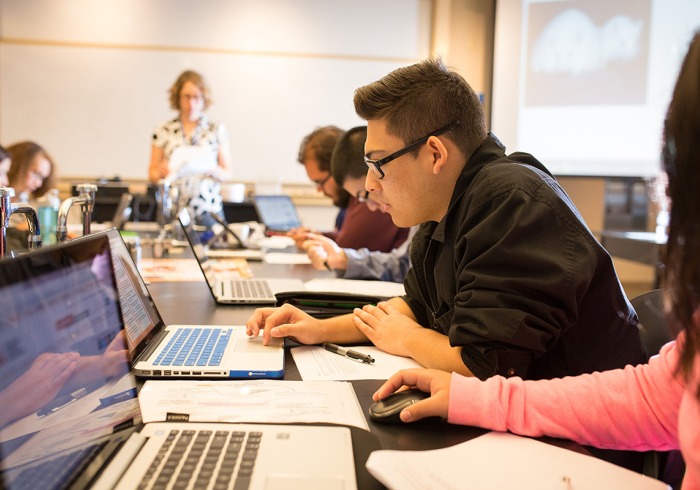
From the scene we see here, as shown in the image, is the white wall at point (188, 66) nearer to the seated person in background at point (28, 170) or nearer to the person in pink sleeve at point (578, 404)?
the seated person in background at point (28, 170)

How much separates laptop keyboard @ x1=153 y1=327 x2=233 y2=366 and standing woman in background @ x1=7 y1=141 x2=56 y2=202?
253 centimetres

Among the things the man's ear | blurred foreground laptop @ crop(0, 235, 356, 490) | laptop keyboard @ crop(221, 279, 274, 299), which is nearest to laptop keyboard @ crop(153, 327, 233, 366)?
blurred foreground laptop @ crop(0, 235, 356, 490)

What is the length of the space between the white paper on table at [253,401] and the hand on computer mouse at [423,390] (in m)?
0.05

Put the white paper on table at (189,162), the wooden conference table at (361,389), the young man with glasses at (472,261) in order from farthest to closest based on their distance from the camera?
the white paper on table at (189,162)
the young man with glasses at (472,261)
the wooden conference table at (361,389)

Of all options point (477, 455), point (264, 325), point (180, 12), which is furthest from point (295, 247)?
point (180, 12)

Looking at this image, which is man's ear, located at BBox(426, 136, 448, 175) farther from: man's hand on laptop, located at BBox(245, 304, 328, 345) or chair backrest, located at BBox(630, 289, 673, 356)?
chair backrest, located at BBox(630, 289, 673, 356)

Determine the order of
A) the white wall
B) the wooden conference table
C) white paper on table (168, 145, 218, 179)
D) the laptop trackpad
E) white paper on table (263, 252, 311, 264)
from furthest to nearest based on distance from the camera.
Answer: the white wall
white paper on table (168, 145, 218, 179)
white paper on table (263, 252, 311, 264)
the wooden conference table
the laptop trackpad

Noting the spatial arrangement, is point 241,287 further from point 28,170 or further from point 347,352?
point 28,170

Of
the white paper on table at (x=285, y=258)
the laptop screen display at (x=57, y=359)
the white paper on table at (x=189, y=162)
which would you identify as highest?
the white paper on table at (x=189, y=162)

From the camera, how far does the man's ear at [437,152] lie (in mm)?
1189

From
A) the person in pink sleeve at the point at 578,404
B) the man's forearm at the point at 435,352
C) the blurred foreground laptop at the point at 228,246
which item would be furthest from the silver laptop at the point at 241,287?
the person in pink sleeve at the point at 578,404

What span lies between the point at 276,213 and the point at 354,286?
1.99 m

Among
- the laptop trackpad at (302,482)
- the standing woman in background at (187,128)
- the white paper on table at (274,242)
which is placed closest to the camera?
the laptop trackpad at (302,482)

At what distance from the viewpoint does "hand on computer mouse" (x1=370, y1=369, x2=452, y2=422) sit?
2.60 ft
